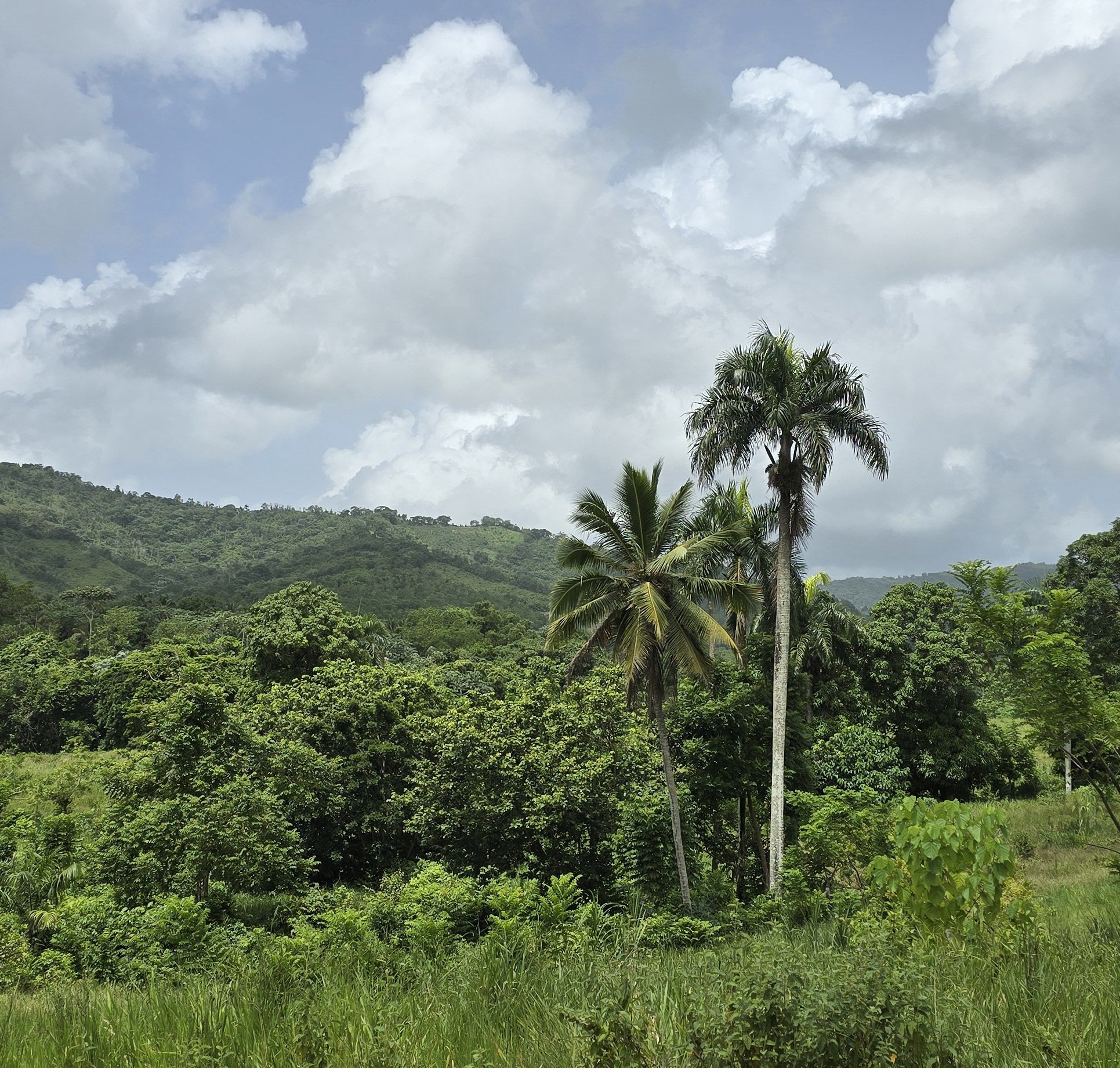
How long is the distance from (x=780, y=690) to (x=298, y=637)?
88.5 ft

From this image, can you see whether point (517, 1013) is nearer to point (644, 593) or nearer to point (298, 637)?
point (644, 593)

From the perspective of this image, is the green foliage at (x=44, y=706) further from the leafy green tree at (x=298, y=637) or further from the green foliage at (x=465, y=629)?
the green foliage at (x=465, y=629)

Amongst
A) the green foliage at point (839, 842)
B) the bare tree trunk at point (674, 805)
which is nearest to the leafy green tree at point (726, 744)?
the bare tree trunk at point (674, 805)

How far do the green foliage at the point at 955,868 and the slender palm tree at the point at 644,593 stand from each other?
11342mm

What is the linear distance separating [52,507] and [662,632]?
213449 millimetres

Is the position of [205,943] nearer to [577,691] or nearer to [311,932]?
[311,932]

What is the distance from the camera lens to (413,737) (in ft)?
83.6

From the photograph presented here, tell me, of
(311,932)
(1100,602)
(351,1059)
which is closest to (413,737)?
(311,932)

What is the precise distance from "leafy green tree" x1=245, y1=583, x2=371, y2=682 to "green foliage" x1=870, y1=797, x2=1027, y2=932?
3480 centimetres

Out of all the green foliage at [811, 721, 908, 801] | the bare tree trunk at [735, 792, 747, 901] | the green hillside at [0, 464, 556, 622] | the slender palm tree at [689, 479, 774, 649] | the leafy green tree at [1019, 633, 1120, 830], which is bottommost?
the bare tree trunk at [735, 792, 747, 901]

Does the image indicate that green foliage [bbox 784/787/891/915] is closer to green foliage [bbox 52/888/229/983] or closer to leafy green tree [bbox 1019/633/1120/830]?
leafy green tree [bbox 1019/633/1120/830]

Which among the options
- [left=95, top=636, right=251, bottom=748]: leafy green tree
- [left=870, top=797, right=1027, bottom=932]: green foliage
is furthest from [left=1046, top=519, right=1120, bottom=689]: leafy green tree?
[left=95, top=636, right=251, bottom=748]: leafy green tree

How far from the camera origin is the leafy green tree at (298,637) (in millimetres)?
39562

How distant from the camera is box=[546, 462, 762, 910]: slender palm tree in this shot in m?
18.5
